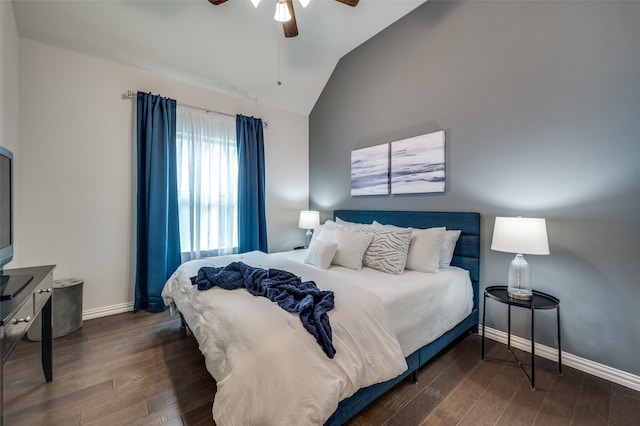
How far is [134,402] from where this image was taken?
1.59 metres

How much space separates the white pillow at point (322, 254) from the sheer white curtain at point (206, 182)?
1.62 m

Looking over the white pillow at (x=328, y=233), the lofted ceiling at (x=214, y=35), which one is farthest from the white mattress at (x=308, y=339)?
the lofted ceiling at (x=214, y=35)

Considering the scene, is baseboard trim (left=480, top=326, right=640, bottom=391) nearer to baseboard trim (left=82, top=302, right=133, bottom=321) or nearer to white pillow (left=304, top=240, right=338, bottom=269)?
white pillow (left=304, top=240, right=338, bottom=269)

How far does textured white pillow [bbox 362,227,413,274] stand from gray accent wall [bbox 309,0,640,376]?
0.64 m

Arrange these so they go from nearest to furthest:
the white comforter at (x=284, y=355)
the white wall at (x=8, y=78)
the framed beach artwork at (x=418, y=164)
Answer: the white comforter at (x=284, y=355)
the white wall at (x=8, y=78)
the framed beach artwork at (x=418, y=164)

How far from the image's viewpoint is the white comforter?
3.43 feet

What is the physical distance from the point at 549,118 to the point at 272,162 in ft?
10.9

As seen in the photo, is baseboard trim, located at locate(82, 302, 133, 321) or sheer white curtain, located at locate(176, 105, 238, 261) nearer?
baseboard trim, located at locate(82, 302, 133, 321)

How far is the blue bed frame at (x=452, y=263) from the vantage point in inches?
54.6

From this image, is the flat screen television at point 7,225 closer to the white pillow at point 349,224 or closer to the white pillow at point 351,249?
the white pillow at point 351,249

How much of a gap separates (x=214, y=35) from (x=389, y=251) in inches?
122

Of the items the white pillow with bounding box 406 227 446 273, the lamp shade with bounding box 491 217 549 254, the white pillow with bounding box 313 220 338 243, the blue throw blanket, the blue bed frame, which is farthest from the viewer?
the white pillow with bounding box 313 220 338 243

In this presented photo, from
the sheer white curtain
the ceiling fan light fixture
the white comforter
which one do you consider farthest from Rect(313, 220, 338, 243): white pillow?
the ceiling fan light fixture

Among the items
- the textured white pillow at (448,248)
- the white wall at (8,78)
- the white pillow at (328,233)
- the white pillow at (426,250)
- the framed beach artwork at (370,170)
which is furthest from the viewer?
the framed beach artwork at (370,170)
